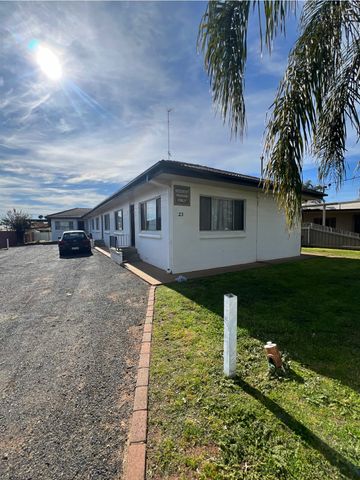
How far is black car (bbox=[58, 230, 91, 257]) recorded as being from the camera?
46.5ft

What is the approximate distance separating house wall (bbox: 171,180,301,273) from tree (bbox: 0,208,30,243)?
24226 mm

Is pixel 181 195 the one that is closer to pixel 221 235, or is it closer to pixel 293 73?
pixel 221 235

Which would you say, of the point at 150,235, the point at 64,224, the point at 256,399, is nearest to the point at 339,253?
the point at 150,235

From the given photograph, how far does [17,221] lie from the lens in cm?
2516

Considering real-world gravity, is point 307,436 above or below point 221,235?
below

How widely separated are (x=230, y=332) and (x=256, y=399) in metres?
0.59

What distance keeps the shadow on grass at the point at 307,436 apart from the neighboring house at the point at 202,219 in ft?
16.6

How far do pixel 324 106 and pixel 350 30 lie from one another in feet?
2.77

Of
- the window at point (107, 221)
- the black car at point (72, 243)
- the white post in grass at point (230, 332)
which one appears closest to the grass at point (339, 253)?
the white post in grass at point (230, 332)

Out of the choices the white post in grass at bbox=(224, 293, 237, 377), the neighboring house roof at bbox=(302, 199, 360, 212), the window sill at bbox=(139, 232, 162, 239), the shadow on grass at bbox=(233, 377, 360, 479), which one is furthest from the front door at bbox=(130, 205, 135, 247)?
the neighboring house roof at bbox=(302, 199, 360, 212)

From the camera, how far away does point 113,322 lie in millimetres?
4156

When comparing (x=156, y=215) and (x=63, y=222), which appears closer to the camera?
(x=156, y=215)

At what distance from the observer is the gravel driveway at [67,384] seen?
1661 mm

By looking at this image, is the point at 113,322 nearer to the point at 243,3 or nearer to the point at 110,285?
the point at 110,285
